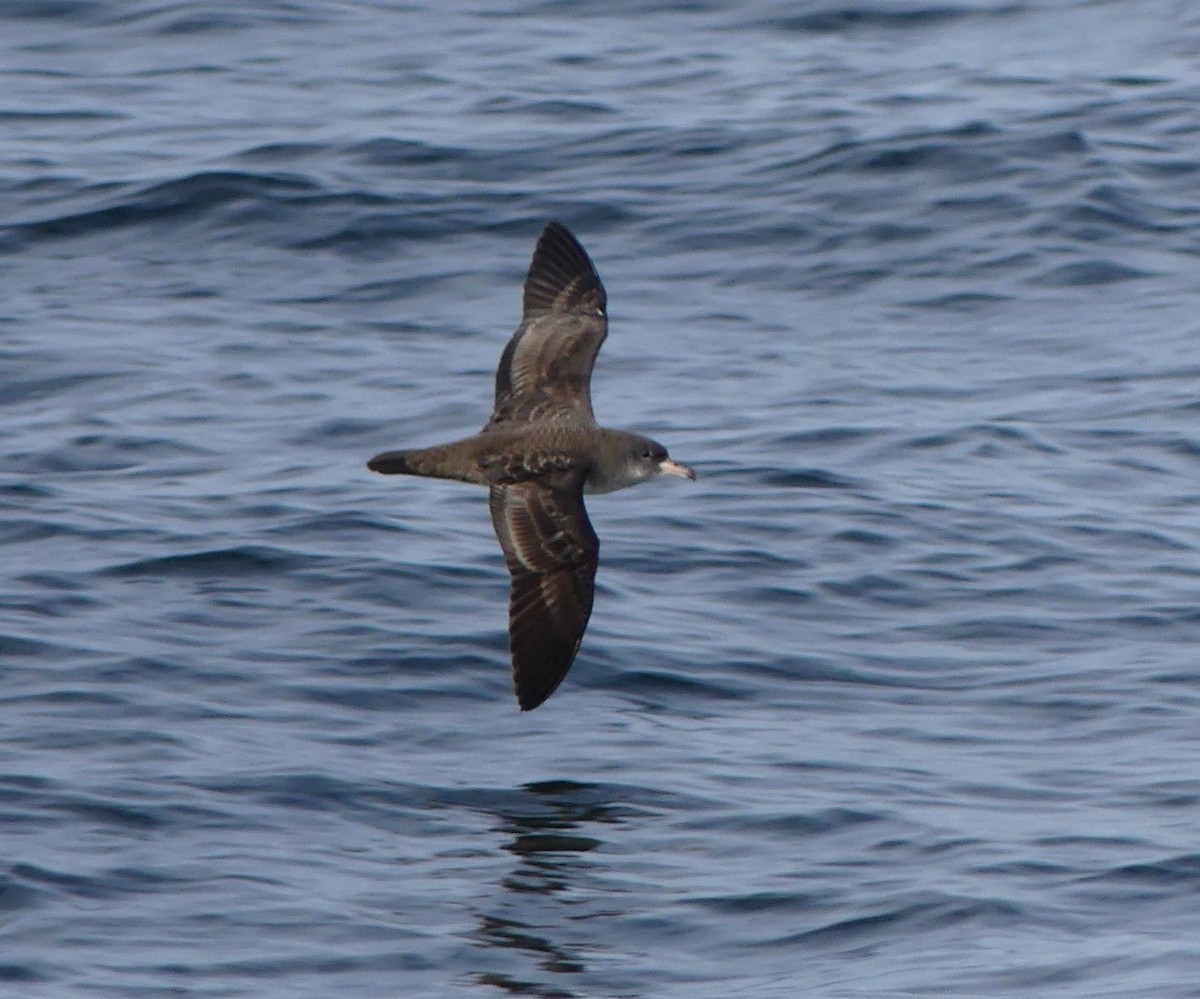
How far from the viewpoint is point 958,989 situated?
6.80m

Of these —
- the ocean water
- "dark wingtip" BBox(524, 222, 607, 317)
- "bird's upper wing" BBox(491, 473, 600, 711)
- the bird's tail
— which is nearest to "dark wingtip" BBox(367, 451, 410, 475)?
the bird's tail

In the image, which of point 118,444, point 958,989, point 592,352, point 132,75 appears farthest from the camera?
point 132,75

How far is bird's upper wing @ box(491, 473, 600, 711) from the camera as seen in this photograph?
814cm

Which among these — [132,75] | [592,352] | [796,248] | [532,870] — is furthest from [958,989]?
[132,75]

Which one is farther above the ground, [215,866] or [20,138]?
[20,138]

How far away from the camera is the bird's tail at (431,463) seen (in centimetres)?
867

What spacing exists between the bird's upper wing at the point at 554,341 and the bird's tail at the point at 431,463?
20.3 inches

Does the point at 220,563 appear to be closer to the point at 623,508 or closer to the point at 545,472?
the point at 545,472

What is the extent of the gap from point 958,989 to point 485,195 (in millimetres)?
8229

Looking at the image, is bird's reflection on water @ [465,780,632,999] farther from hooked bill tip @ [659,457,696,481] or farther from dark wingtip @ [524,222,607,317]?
dark wingtip @ [524,222,607,317]

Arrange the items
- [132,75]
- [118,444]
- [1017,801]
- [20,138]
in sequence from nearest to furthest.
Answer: [1017,801] < [118,444] < [20,138] < [132,75]

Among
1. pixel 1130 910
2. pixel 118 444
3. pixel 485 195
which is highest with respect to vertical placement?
pixel 485 195

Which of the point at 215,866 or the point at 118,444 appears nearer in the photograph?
the point at 215,866

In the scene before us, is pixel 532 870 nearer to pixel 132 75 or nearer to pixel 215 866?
pixel 215 866
